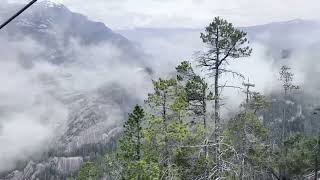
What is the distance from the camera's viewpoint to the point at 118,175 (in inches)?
1766

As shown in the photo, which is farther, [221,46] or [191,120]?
[191,120]

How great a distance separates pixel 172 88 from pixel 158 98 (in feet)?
4.88

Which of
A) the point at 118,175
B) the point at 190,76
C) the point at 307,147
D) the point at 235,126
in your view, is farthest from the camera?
the point at 307,147

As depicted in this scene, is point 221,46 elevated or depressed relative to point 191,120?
elevated

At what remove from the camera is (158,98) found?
37.0 m

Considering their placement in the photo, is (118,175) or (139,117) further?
(118,175)

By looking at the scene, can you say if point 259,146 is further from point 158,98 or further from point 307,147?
point 158,98

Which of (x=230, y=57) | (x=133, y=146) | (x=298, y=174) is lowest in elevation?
(x=298, y=174)

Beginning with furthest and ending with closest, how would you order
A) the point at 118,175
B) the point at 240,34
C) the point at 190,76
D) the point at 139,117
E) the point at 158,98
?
the point at 118,175 → the point at 139,117 → the point at 158,98 → the point at 190,76 → the point at 240,34

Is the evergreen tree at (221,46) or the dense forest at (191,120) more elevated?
the evergreen tree at (221,46)

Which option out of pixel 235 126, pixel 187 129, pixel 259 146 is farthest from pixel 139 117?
pixel 259 146

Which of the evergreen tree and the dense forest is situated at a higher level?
the evergreen tree

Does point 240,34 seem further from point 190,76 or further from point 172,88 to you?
point 172,88

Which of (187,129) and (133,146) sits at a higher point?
(187,129)
